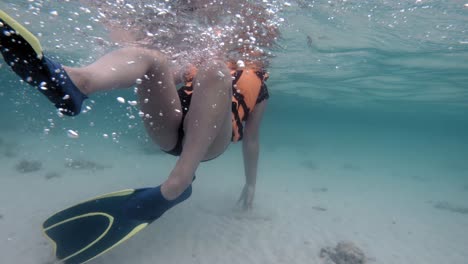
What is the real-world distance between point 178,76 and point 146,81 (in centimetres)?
358

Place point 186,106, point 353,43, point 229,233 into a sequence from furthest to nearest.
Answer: point 353,43
point 229,233
point 186,106

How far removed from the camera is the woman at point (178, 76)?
2.62 metres

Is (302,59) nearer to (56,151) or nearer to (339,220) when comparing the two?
(339,220)

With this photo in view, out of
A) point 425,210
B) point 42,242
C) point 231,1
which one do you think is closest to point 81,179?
point 42,242

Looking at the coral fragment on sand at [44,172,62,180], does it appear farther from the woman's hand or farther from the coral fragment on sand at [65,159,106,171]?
the woman's hand

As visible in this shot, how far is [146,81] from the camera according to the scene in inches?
142

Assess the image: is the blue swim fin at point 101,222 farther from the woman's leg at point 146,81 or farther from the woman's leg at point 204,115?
the woman's leg at point 146,81

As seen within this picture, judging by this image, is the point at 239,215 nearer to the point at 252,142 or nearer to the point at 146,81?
the point at 252,142

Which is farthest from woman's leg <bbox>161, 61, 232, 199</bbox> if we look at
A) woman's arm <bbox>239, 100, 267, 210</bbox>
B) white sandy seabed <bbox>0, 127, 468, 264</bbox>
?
white sandy seabed <bbox>0, 127, 468, 264</bbox>

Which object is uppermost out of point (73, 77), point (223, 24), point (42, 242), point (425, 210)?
point (223, 24)

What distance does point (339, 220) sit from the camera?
1035cm

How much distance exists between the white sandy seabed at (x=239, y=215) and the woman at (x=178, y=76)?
151cm

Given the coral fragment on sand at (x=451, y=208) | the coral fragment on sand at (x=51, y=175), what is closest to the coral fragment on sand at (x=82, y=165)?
the coral fragment on sand at (x=51, y=175)

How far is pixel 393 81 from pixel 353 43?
35.0ft
